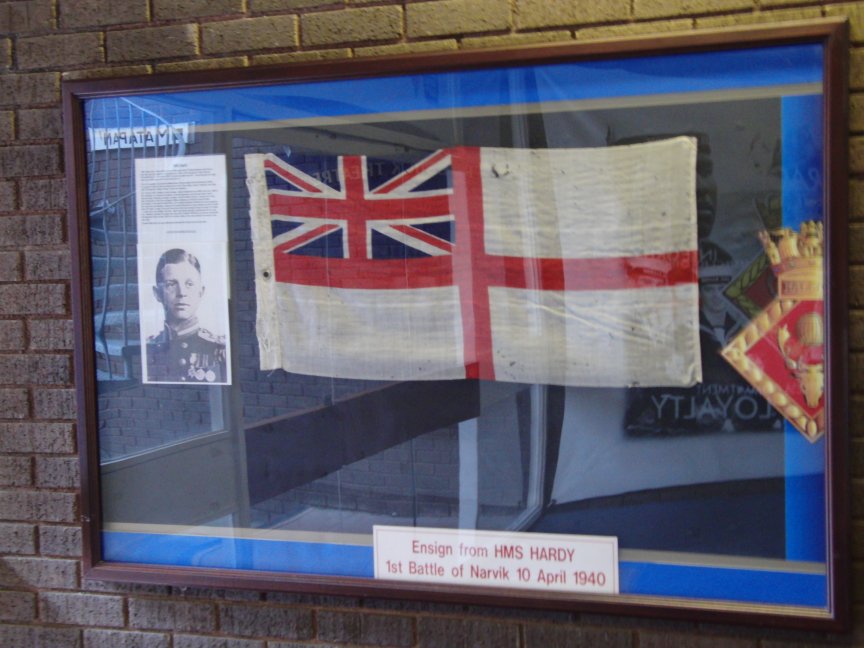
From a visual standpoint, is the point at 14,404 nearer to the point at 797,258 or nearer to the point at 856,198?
the point at 797,258

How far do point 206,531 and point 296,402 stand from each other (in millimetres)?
447

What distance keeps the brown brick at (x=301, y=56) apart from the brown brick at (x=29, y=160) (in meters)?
0.65

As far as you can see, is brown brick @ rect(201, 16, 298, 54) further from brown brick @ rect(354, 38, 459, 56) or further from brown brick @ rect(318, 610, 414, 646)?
brown brick @ rect(318, 610, 414, 646)

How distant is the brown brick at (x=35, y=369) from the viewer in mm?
2434

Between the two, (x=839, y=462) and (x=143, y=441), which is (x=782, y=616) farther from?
(x=143, y=441)

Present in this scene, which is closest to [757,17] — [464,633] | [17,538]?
[464,633]

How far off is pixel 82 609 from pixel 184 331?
0.88 m

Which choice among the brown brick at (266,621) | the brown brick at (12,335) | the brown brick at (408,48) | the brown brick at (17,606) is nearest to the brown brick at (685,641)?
the brown brick at (266,621)

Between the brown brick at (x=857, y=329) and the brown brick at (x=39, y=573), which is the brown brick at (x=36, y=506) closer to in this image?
the brown brick at (x=39, y=573)

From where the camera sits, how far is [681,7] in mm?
2018

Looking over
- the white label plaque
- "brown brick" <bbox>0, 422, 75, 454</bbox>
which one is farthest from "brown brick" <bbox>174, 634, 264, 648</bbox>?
"brown brick" <bbox>0, 422, 75, 454</bbox>

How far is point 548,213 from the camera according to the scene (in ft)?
6.79

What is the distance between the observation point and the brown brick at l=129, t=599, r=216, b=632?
2.38m

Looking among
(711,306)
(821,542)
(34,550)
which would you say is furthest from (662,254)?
(34,550)
